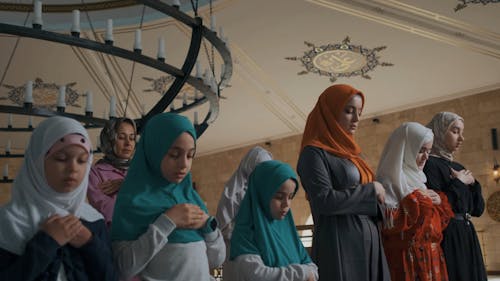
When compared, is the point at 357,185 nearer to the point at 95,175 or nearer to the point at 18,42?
the point at 95,175

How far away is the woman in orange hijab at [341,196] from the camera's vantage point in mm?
2402

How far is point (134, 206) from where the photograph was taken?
6.05 ft

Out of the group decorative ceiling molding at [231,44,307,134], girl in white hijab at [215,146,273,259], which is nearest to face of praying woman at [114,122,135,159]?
girl in white hijab at [215,146,273,259]

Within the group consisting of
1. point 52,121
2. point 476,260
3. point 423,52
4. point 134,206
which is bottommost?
point 476,260

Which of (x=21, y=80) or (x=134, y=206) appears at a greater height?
(x=21, y=80)

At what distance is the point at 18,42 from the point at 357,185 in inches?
277

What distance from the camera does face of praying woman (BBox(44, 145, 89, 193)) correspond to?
1.64 meters

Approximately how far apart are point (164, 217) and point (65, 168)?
0.35 metres

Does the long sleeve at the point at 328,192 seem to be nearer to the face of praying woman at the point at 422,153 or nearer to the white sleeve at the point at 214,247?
the white sleeve at the point at 214,247

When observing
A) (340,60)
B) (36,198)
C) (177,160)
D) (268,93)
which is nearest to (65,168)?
(36,198)

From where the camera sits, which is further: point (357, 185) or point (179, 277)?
point (357, 185)

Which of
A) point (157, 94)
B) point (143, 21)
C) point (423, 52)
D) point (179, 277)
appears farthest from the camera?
point (157, 94)

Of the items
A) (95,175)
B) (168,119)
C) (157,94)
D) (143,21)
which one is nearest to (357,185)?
(168,119)

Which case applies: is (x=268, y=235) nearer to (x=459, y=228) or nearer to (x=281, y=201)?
(x=281, y=201)
